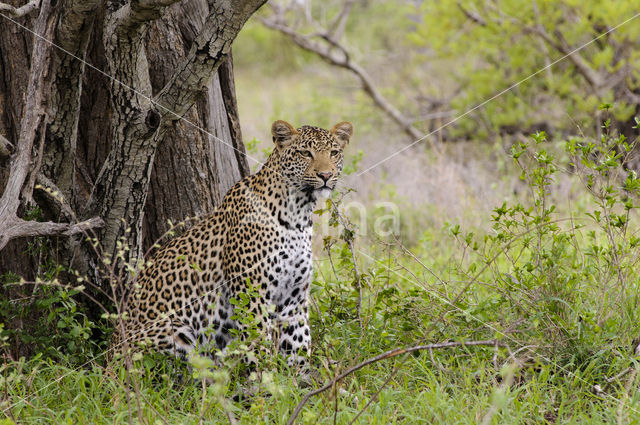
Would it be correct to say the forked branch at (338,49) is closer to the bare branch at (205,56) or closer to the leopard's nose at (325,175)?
the leopard's nose at (325,175)

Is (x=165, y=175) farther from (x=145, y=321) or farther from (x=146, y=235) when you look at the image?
(x=145, y=321)

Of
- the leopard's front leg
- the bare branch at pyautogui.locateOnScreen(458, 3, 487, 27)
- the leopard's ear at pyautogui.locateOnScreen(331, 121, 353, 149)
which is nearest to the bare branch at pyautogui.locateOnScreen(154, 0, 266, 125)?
the leopard's ear at pyautogui.locateOnScreen(331, 121, 353, 149)

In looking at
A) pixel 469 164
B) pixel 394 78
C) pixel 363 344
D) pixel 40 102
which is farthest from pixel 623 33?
pixel 40 102

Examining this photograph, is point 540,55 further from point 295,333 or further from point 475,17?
point 295,333

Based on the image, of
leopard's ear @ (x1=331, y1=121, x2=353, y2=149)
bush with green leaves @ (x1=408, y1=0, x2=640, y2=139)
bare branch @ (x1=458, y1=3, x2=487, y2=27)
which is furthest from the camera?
bare branch @ (x1=458, y1=3, x2=487, y2=27)

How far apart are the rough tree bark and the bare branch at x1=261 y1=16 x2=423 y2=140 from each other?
19.7 ft

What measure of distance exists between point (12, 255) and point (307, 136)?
2141mm

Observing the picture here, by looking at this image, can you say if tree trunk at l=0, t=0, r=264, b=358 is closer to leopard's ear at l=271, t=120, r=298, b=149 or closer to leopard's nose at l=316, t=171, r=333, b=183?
leopard's ear at l=271, t=120, r=298, b=149

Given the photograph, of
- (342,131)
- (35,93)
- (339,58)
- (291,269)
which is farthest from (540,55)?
(35,93)

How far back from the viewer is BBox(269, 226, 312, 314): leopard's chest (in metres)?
4.64

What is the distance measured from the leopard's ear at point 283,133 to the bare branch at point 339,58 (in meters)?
6.40

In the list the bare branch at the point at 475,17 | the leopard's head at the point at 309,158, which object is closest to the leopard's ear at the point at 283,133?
the leopard's head at the point at 309,158

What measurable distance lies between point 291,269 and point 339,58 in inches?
299

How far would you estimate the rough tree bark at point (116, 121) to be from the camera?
421 cm
